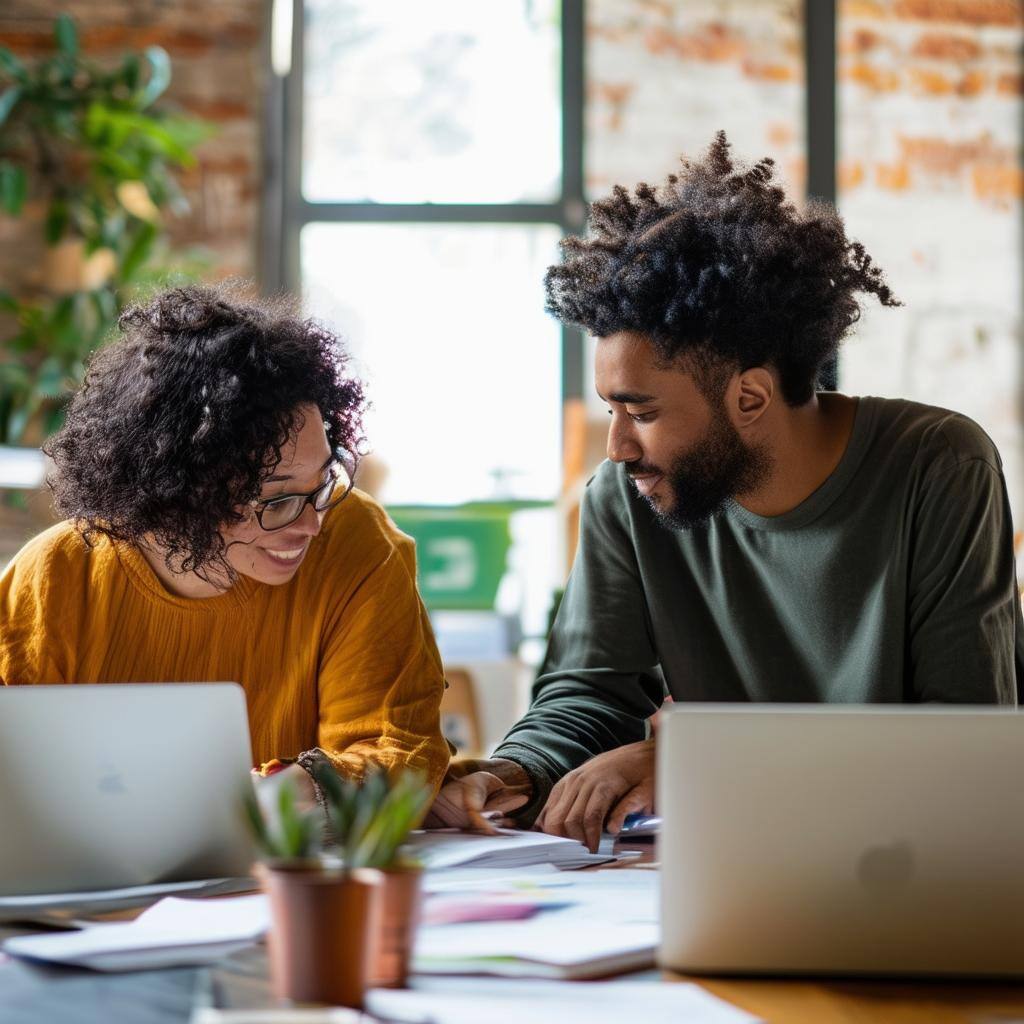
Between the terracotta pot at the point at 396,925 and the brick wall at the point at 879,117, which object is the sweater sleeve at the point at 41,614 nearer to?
the terracotta pot at the point at 396,925

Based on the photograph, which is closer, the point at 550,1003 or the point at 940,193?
the point at 550,1003

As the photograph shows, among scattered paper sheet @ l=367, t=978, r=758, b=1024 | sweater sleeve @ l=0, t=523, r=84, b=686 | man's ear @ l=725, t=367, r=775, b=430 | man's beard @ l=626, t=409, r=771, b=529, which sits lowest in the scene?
scattered paper sheet @ l=367, t=978, r=758, b=1024

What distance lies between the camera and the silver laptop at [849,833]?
3.04 feet

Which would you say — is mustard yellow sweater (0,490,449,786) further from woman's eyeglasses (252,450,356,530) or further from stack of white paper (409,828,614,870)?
stack of white paper (409,828,614,870)

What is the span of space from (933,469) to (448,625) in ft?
8.45

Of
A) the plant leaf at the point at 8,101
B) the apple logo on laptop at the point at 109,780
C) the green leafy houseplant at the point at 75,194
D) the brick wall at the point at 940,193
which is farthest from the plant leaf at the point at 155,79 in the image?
the apple logo on laptop at the point at 109,780

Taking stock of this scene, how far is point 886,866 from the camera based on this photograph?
926 millimetres

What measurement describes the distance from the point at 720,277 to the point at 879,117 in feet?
9.81

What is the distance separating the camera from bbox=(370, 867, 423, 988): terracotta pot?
85 cm

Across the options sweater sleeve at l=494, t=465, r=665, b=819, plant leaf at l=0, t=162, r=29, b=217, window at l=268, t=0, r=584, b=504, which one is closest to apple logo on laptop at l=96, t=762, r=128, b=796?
sweater sleeve at l=494, t=465, r=665, b=819

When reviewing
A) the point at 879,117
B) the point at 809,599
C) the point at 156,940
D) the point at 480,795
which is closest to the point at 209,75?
the point at 879,117

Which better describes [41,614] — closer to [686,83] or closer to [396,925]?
[396,925]

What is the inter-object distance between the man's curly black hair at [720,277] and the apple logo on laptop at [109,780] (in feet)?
2.84

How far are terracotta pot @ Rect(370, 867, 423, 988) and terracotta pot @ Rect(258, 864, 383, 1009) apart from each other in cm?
3
